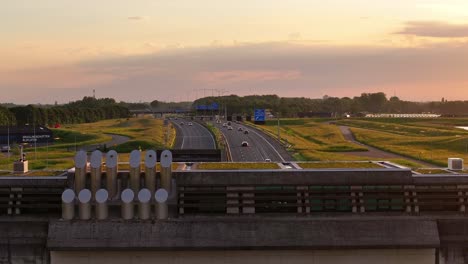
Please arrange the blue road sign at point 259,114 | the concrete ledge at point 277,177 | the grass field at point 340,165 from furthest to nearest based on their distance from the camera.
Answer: the blue road sign at point 259,114
the grass field at point 340,165
the concrete ledge at point 277,177

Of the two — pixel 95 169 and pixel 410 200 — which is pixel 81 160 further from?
pixel 410 200

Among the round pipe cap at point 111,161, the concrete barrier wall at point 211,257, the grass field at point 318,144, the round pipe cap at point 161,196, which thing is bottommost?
the concrete barrier wall at point 211,257

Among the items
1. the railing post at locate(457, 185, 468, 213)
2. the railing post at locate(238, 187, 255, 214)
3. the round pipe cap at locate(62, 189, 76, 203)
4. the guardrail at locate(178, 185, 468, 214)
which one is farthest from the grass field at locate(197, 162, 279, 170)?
the railing post at locate(457, 185, 468, 213)

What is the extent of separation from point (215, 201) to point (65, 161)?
5105cm

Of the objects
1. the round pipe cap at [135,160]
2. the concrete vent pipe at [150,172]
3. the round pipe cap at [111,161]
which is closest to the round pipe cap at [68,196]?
the round pipe cap at [111,161]

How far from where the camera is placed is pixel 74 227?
2531 cm

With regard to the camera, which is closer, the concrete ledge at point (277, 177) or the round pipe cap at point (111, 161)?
the round pipe cap at point (111, 161)

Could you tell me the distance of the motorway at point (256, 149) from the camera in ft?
243

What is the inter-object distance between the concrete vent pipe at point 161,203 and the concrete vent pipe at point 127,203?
118 centimetres

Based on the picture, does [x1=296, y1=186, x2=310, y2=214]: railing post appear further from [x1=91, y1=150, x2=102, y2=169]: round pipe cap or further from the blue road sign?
the blue road sign

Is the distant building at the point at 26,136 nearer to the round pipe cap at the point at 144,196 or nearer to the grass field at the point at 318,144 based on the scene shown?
the grass field at the point at 318,144

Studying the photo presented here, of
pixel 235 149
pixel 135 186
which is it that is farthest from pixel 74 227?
pixel 235 149

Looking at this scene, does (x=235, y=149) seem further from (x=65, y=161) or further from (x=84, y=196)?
(x=84, y=196)

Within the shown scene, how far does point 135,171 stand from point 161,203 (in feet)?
7.00
